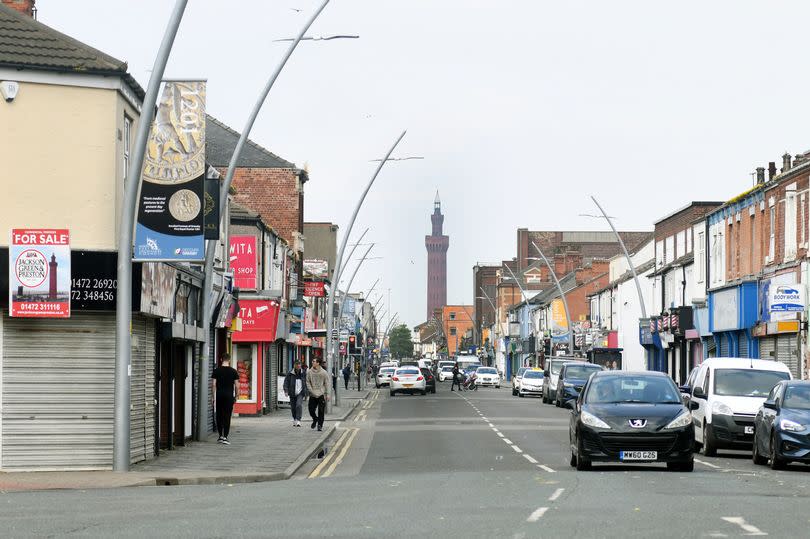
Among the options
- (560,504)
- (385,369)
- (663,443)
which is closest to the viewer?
(560,504)

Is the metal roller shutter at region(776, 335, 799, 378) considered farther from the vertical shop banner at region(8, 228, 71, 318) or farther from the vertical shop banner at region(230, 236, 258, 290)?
the vertical shop banner at region(8, 228, 71, 318)

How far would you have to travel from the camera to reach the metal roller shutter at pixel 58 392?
72.0 ft

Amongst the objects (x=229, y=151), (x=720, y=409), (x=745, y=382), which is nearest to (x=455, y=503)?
(x=720, y=409)

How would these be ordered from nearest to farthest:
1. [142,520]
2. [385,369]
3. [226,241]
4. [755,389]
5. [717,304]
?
[142,520]
[755,389]
[226,241]
[717,304]
[385,369]

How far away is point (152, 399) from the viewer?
2570cm

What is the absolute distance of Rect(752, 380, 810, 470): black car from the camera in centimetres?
2248

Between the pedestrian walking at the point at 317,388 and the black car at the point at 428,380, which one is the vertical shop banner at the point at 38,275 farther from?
the black car at the point at 428,380

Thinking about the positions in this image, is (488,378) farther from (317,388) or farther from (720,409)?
(720,409)

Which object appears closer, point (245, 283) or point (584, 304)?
point (245, 283)

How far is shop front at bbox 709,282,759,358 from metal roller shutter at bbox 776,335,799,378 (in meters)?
2.74

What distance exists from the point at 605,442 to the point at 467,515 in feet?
24.0

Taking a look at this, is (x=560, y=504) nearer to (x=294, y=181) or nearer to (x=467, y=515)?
(x=467, y=515)

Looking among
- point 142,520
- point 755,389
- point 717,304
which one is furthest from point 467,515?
point 717,304

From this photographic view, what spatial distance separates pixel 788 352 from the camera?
44.8 meters
